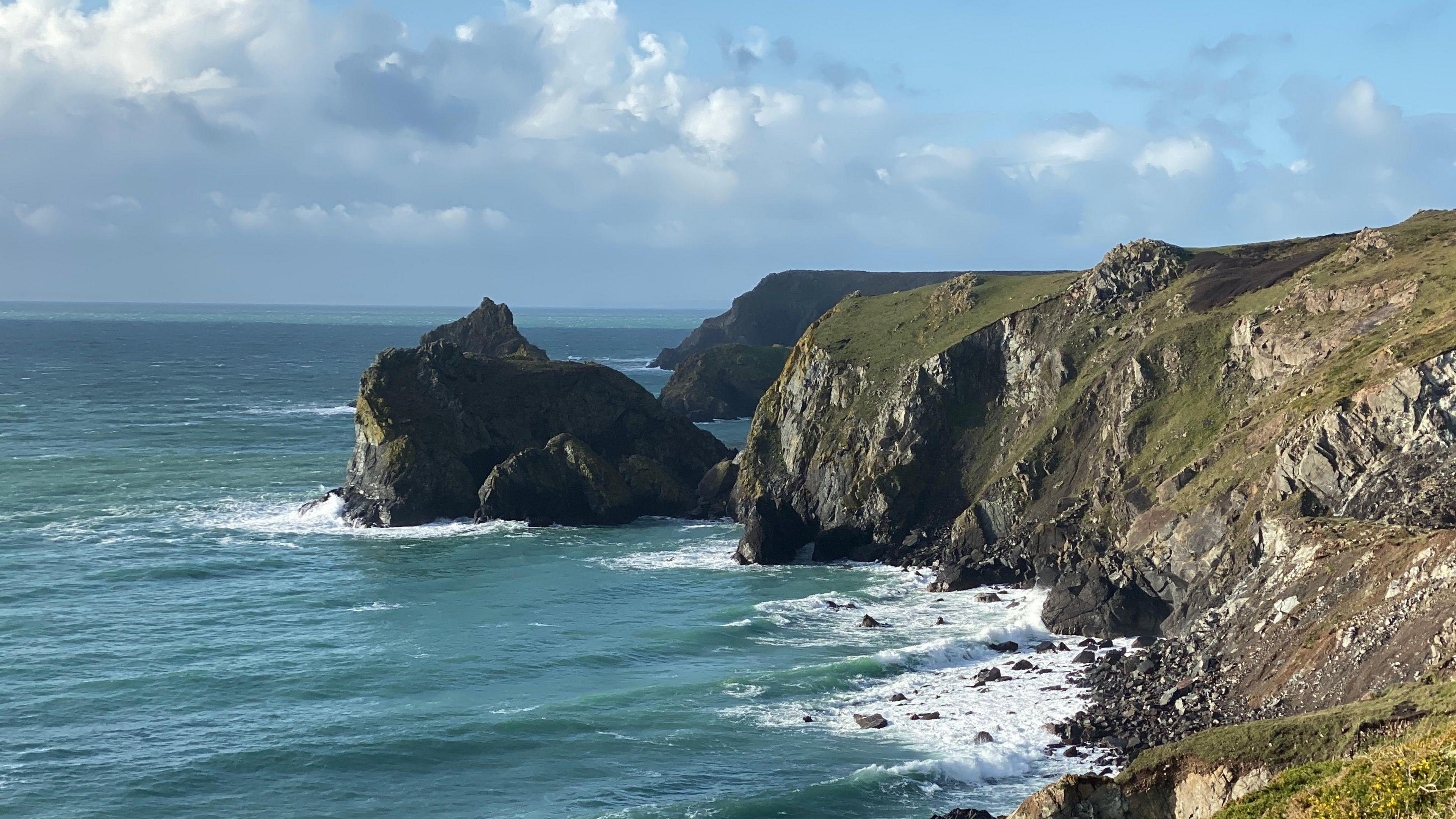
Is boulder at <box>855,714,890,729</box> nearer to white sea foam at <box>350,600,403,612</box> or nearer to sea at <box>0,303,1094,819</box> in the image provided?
sea at <box>0,303,1094,819</box>

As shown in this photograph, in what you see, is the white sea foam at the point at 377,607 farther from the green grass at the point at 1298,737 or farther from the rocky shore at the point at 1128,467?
the green grass at the point at 1298,737

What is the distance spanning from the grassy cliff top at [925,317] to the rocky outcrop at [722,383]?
5843 cm

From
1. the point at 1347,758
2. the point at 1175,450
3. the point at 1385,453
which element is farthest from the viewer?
the point at 1175,450

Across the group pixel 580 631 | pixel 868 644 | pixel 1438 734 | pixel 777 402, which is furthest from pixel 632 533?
pixel 1438 734

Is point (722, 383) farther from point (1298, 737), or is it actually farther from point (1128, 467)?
point (1298, 737)

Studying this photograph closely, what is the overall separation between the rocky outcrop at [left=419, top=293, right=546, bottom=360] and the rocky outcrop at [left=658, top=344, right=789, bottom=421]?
78.8ft

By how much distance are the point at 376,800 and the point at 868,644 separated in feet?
84.5

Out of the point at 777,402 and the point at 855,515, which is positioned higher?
the point at 777,402

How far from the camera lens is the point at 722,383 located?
164 m

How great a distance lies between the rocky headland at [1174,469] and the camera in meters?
44.2

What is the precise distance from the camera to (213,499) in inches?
3949

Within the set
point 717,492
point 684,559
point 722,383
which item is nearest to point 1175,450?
point 684,559

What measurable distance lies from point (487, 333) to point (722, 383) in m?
35.3

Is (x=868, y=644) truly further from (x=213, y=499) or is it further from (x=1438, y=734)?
(x=213, y=499)
